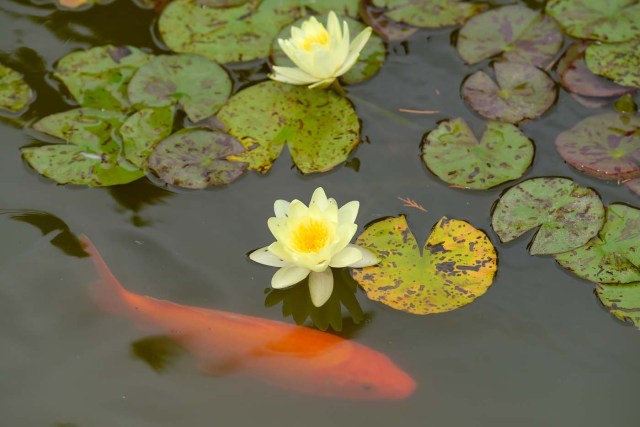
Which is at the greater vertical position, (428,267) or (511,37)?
(511,37)

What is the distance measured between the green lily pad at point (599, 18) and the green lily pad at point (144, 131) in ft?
5.22

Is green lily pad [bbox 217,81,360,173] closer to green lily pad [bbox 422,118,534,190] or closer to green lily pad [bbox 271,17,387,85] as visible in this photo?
green lily pad [bbox 271,17,387,85]

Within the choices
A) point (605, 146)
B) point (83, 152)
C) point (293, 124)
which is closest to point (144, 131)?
point (83, 152)

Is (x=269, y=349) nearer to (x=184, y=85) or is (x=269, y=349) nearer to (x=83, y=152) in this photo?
(x=83, y=152)

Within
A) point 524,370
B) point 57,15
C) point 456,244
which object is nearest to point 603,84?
point 456,244

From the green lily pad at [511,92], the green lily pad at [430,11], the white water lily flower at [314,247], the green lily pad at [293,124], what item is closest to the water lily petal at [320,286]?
the white water lily flower at [314,247]

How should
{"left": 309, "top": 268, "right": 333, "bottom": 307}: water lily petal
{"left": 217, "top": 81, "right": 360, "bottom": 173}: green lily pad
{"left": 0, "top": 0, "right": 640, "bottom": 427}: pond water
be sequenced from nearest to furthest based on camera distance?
{"left": 0, "top": 0, "right": 640, "bottom": 427}: pond water, {"left": 309, "top": 268, "right": 333, "bottom": 307}: water lily petal, {"left": 217, "top": 81, "right": 360, "bottom": 173}: green lily pad

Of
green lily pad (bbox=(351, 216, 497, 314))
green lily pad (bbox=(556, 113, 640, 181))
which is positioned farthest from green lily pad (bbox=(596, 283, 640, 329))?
green lily pad (bbox=(556, 113, 640, 181))

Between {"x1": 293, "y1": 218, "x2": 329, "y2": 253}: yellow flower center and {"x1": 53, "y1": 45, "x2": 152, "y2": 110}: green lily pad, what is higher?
{"x1": 53, "y1": 45, "x2": 152, "y2": 110}: green lily pad

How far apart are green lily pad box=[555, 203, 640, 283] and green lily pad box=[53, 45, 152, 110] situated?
170 cm

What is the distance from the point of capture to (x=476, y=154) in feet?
9.16

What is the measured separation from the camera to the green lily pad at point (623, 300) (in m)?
2.40

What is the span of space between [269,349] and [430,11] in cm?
161

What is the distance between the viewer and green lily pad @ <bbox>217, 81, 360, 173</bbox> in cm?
285
